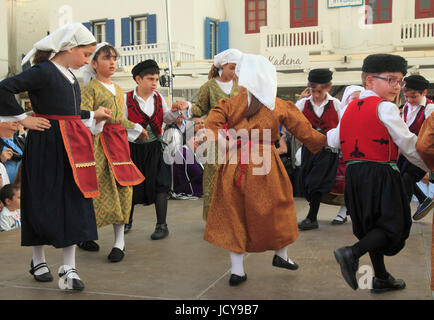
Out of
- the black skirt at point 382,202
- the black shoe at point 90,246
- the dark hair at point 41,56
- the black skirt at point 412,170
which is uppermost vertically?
the dark hair at point 41,56

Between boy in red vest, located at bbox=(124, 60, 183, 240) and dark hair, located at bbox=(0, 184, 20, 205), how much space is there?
1.40 m

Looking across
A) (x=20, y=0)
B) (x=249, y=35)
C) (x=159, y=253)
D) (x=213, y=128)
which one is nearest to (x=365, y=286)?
(x=213, y=128)

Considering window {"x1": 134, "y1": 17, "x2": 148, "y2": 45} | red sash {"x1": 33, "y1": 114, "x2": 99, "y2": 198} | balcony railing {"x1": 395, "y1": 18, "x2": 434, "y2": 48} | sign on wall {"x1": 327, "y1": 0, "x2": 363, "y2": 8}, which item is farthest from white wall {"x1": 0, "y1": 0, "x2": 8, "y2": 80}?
red sash {"x1": 33, "y1": 114, "x2": 99, "y2": 198}

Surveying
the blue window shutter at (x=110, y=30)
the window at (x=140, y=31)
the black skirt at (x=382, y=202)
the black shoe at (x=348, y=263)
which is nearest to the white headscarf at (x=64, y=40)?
the black skirt at (x=382, y=202)

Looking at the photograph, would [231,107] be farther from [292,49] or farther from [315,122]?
[292,49]

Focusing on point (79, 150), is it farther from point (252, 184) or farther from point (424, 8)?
point (424, 8)

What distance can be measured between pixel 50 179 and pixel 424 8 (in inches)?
581

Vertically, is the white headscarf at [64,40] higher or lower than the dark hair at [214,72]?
higher

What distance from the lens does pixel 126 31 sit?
60.7 feet

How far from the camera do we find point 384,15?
1575 cm

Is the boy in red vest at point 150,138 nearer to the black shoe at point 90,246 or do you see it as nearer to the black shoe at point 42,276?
the black shoe at point 90,246

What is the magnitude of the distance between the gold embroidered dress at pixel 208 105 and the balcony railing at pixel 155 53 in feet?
40.7

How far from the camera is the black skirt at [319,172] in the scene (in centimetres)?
514
